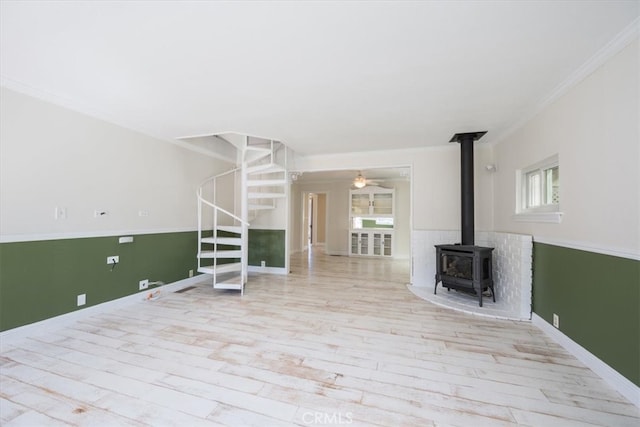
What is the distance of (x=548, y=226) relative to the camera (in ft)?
8.76

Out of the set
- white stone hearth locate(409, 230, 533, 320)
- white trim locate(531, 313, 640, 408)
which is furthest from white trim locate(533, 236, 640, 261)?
white trim locate(531, 313, 640, 408)

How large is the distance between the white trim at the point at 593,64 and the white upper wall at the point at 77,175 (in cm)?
493

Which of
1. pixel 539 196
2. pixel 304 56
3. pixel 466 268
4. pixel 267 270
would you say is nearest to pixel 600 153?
pixel 539 196

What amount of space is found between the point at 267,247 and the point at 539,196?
4634 mm

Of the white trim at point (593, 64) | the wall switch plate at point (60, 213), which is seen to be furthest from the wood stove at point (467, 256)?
the wall switch plate at point (60, 213)

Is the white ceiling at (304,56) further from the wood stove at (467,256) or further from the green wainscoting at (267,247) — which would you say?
the green wainscoting at (267,247)

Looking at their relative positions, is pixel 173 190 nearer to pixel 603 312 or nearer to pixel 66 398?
pixel 66 398

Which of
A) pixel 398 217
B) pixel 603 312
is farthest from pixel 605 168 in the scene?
pixel 398 217

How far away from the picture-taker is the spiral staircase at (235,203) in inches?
162

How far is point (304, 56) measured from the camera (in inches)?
77.2

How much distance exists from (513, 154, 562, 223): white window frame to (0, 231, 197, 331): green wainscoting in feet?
16.5

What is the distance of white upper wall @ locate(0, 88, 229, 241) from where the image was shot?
7.90 feet

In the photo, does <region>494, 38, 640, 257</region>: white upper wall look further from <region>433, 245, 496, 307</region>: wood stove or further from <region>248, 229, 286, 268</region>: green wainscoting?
<region>248, 229, 286, 268</region>: green wainscoting

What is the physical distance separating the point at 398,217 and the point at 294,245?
3.45m
